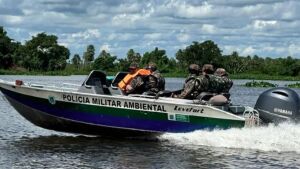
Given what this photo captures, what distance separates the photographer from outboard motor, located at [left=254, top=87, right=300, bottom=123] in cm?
1280

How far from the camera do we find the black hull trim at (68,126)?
1470cm

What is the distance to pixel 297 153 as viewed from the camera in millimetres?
13266

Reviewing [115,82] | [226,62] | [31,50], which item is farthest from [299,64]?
[115,82]

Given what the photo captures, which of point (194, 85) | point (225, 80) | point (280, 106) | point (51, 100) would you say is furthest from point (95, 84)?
point (280, 106)

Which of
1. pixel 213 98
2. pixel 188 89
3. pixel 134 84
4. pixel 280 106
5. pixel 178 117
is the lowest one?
pixel 178 117

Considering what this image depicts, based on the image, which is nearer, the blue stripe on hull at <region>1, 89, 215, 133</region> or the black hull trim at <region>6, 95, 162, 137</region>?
the blue stripe on hull at <region>1, 89, 215, 133</region>

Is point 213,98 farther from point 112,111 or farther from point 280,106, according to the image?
point 112,111

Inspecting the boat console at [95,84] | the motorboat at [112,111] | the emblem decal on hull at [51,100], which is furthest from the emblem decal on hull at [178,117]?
the emblem decal on hull at [51,100]

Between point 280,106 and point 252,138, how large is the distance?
42.4 inches

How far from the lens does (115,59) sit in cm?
11094

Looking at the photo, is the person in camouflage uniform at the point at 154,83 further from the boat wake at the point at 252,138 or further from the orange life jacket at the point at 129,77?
the boat wake at the point at 252,138

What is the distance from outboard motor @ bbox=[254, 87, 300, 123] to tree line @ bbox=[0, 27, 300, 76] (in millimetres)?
92746

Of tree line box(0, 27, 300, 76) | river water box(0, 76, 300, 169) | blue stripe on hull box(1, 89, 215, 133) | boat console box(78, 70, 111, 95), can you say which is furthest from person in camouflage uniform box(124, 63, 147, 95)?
tree line box(0, 27, 300, 76)

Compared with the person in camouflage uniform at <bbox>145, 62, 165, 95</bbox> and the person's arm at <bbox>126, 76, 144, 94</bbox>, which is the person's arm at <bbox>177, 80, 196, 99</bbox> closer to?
the person in camouflage uniform at <bbox>145, 62, 165, 95</bbox>
